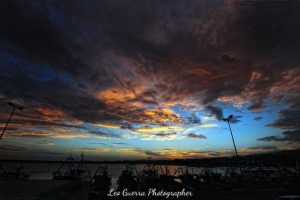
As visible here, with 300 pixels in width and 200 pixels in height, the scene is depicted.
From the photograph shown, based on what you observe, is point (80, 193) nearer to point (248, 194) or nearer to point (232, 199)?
point (232, 199)

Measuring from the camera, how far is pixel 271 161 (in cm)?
17638

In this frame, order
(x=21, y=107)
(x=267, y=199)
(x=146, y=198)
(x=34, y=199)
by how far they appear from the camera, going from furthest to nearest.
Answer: (x=21, y=107) → (x=146, y=198) → (x=267, y=199) → (x=34, y=199)

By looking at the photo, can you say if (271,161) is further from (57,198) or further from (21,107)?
(57,198)

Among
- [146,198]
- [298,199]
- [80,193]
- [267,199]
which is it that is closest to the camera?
[80,193]

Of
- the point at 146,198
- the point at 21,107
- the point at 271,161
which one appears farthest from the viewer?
the point at 271,161

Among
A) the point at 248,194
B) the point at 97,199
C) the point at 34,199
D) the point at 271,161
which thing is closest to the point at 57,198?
the point at 34,199

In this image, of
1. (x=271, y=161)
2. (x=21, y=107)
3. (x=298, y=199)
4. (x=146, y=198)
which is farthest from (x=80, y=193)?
(x=271, y=161)

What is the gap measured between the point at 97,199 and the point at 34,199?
25.6 metres

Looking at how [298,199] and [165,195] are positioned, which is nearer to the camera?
[298,199]

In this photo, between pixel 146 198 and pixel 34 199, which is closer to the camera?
pixel 34 199

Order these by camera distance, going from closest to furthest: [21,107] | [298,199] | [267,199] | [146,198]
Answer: [298,199]
[267,199]
[146,198]
[21,107]

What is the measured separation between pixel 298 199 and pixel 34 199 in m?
18.7

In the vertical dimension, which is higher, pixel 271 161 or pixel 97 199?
pixel 271 161

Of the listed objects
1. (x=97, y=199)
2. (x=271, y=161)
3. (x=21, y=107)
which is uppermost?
(x=271, y=161)
